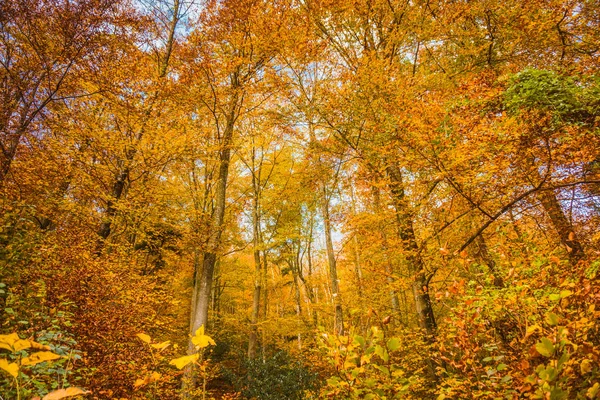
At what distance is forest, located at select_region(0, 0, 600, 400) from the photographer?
3.93 meters

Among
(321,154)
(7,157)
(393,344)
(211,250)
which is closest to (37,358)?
(393,344)

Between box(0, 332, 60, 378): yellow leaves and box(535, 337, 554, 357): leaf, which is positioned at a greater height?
box(0, 332, 60, 378): yellow leaves

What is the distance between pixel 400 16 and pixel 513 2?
2320 millimetres

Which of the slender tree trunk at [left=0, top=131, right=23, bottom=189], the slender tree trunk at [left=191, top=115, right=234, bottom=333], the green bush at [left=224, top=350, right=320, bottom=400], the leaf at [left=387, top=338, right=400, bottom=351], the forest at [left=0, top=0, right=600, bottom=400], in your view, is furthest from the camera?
the green bush at [left=224, top=350, right=320, bottom=400]

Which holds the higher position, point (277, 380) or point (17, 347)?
point (17, 347)

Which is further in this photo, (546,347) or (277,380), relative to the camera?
(277,380)

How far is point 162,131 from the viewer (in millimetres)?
7867

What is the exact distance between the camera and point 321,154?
328 inches

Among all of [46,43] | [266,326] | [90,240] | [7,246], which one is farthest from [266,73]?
[266,326]

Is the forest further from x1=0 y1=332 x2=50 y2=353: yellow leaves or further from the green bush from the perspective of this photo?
x1=0 y1=332 x2=50 y2=353: yellow leaves

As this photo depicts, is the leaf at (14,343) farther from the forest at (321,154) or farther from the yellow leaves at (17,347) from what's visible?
the forest at (321,154)

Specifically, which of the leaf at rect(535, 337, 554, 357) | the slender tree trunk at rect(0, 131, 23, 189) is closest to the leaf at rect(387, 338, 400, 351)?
the leaf at rect(535, 337, 554, 357)

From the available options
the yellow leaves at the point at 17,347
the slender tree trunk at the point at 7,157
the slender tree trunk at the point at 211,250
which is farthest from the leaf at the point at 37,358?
the slender tree trunk at the point at 211,250

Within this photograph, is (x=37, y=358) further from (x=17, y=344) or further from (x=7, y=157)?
(x=7, y=157)
